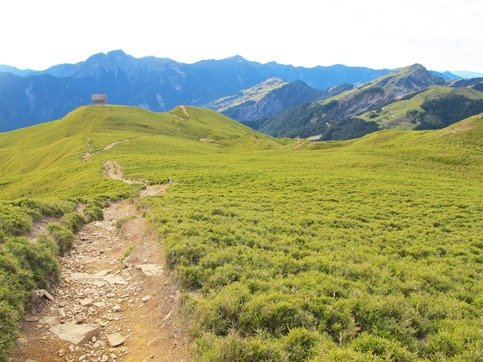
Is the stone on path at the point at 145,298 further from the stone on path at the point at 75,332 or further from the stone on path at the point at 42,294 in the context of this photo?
the stone on path at the point at 42,294

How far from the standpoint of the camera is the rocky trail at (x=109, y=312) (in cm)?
1088

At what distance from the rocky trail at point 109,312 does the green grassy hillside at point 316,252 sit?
834 mm

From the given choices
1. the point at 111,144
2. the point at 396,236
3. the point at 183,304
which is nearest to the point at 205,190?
the point at 396,236

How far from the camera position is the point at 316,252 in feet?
62.6

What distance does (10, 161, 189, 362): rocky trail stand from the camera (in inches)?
428

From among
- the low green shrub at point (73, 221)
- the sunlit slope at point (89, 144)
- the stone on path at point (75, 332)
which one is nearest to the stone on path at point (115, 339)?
the stone on path at point (75, 332)

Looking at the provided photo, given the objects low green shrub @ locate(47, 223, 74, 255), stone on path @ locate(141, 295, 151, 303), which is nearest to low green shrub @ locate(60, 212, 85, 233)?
low green shrub @ locate(47, 223, 74, 255)

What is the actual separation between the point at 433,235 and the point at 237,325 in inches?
780

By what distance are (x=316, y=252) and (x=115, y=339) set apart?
10980 mm

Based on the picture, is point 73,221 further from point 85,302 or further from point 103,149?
point 103,149

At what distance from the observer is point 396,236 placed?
2428 cm

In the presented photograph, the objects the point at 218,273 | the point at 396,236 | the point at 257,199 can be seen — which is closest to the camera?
the point at 218,273

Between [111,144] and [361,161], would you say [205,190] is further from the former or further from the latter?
[111,144]

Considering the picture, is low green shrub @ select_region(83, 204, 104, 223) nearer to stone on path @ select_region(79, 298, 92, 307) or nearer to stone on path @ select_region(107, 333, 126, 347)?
stone on path @ select_region(79, 298, 92, 307)
